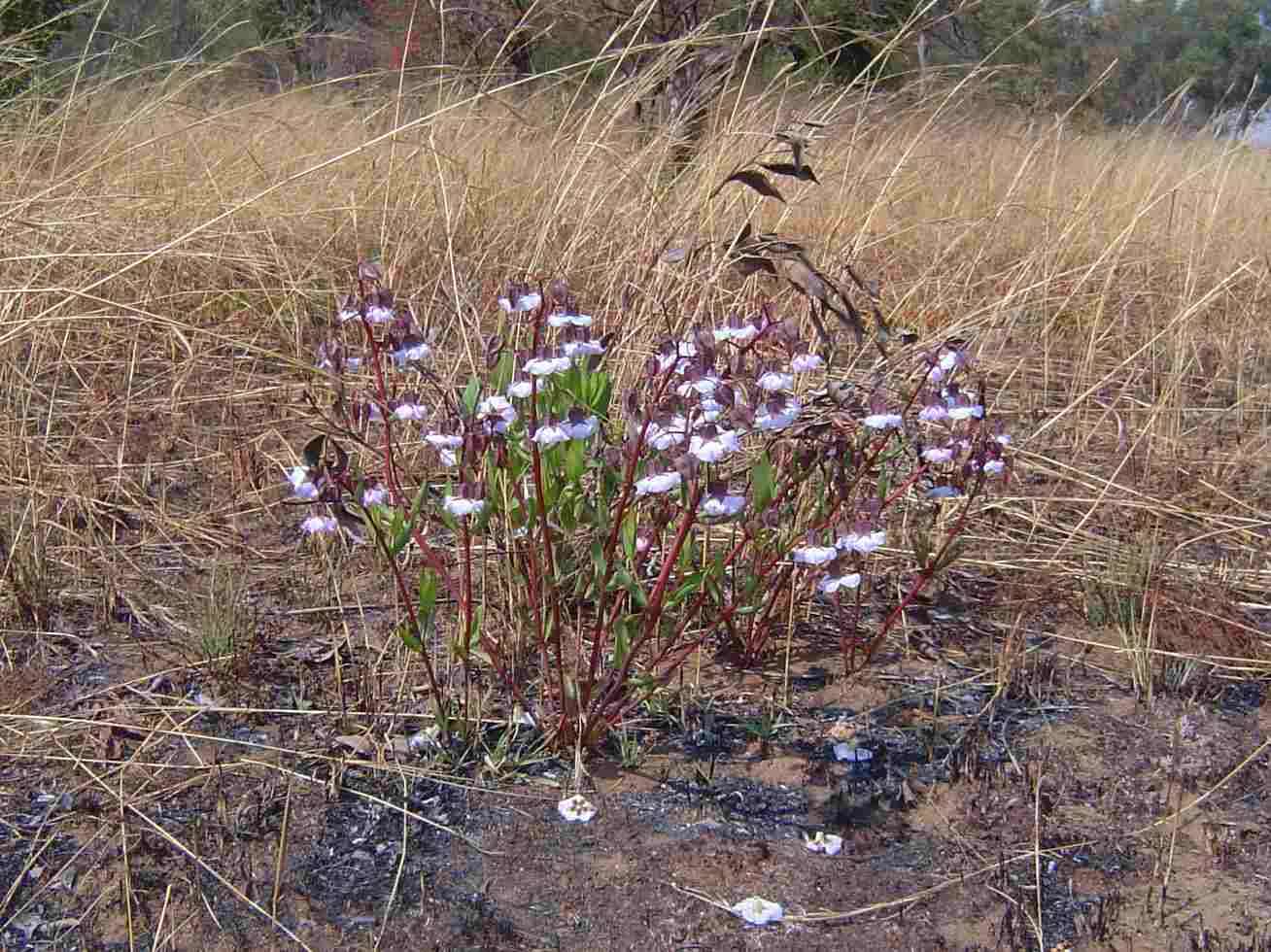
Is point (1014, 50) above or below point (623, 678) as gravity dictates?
below

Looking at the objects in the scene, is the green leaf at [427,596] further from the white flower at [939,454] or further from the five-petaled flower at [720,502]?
the white flower at [939,454]

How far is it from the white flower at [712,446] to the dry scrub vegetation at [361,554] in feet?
1.94

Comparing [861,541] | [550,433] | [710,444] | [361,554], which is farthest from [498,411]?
[361,554]

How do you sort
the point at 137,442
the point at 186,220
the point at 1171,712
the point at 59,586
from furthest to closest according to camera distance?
the point at 186,220, the point at 137,442, the point at 59,586, the point at 1171,712

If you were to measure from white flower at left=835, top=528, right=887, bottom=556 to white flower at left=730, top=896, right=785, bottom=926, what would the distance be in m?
0.51

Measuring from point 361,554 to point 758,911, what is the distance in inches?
51.9

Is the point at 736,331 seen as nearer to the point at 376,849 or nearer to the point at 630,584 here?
the point at 630,584

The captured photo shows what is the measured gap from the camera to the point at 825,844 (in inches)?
69.9

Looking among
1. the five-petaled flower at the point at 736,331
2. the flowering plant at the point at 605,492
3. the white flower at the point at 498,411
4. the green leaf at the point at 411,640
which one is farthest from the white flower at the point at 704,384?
the green leaf at the point at 411,640

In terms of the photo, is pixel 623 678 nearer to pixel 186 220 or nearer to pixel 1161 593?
pixel 1161 593

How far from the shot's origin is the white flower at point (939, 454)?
6.42 feet

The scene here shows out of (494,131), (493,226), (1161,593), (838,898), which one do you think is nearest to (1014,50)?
(494,131)

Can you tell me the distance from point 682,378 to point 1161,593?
4.24 ft

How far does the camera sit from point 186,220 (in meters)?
3.79
